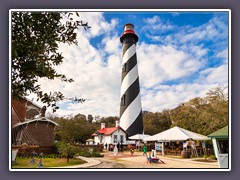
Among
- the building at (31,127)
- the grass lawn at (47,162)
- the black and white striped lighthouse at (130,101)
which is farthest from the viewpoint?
the black and white striped lighthouse at (130,101)

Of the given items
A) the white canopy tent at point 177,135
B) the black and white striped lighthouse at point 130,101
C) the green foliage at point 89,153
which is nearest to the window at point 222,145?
the white canopy tent at point 177,135

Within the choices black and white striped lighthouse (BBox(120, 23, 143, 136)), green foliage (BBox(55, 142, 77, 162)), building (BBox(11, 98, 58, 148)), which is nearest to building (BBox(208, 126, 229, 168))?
green foliage (BBox(55, 142, 77, 162))

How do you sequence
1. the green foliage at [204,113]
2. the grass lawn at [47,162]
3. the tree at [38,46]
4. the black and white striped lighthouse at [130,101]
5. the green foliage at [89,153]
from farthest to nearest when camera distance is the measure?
the black and white striped lighthouse at [130,101] < the green foliage at [89,153] < the green foliage at [204,113] < the grass lawn at [47,162] < the tree at [38,46]

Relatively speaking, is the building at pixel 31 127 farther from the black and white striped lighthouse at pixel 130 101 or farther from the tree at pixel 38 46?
the black and white striped lighthouse at pixel 130 101

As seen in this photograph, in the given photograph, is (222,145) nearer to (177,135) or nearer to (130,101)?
(177,135)

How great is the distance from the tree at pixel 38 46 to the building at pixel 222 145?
11.2ft

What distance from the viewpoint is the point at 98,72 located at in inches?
210

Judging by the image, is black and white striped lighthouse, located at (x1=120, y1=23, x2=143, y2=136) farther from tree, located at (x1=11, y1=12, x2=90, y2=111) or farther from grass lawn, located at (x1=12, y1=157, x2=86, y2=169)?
tree, located at (x1=11, y1=12, x2=90, y2=111)

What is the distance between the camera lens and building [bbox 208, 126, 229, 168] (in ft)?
14.1

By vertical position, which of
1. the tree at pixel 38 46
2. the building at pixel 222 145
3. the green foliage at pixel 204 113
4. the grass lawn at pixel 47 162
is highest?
the tree at pixel 38 46

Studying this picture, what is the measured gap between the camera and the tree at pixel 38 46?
270cm

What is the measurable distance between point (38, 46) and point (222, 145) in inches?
177

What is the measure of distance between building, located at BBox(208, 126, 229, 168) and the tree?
3.42 meters
